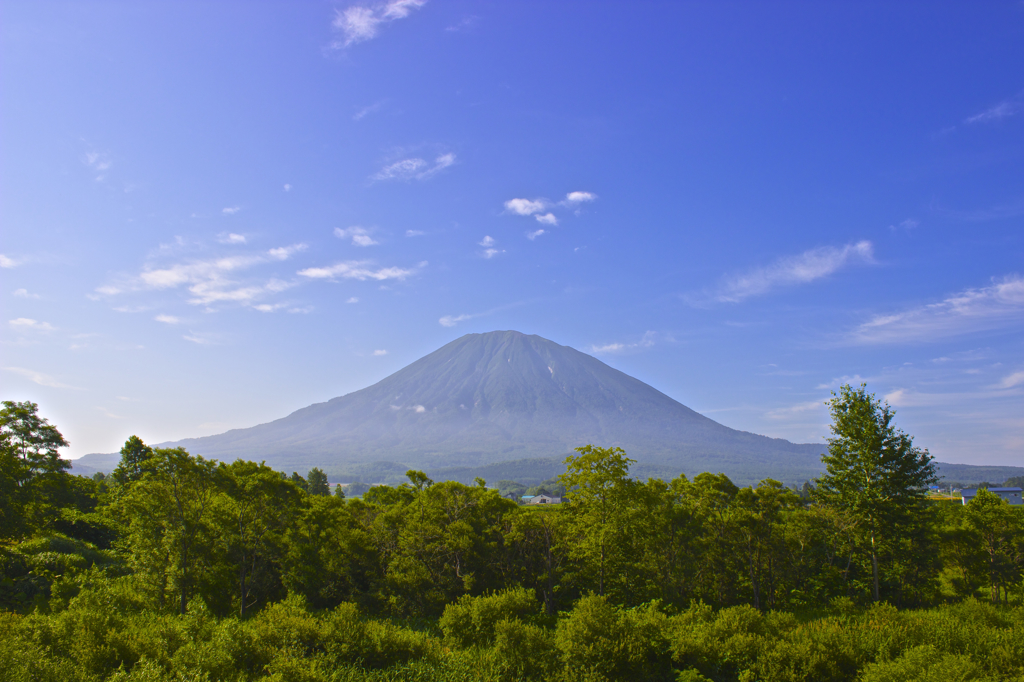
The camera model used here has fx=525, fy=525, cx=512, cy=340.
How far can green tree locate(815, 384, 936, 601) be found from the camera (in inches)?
904

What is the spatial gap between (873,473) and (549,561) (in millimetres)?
15288

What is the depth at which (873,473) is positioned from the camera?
77.6 feet

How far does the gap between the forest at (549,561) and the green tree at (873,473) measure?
0.28 ft

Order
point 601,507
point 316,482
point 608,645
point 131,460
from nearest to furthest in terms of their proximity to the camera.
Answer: point 608,645, point 601,507, point 131,460, point 316,482

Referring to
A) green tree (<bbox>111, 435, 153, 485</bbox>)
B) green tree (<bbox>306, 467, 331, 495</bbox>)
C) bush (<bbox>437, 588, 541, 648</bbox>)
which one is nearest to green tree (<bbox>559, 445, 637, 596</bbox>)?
bush (<bbox>437, 588, 541, 648</bbox>)

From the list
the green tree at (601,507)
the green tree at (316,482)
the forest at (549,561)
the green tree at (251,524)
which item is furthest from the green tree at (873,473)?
the green tree at (316,482)

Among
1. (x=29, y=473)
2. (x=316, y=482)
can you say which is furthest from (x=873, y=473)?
(x=316, y=482)

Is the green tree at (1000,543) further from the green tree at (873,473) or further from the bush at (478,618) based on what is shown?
the bush at (478,618)

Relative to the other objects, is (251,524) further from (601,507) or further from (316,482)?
(316,482)

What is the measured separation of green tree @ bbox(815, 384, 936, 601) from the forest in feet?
0.28

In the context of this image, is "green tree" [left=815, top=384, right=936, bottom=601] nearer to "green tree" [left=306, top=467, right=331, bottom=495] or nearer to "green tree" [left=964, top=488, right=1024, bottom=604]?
"green tree" [left=964, top=488, right=1024, bottom=604]

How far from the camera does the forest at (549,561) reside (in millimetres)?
16375

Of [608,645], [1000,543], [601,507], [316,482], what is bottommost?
[316,482]

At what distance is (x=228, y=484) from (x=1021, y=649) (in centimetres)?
2875
